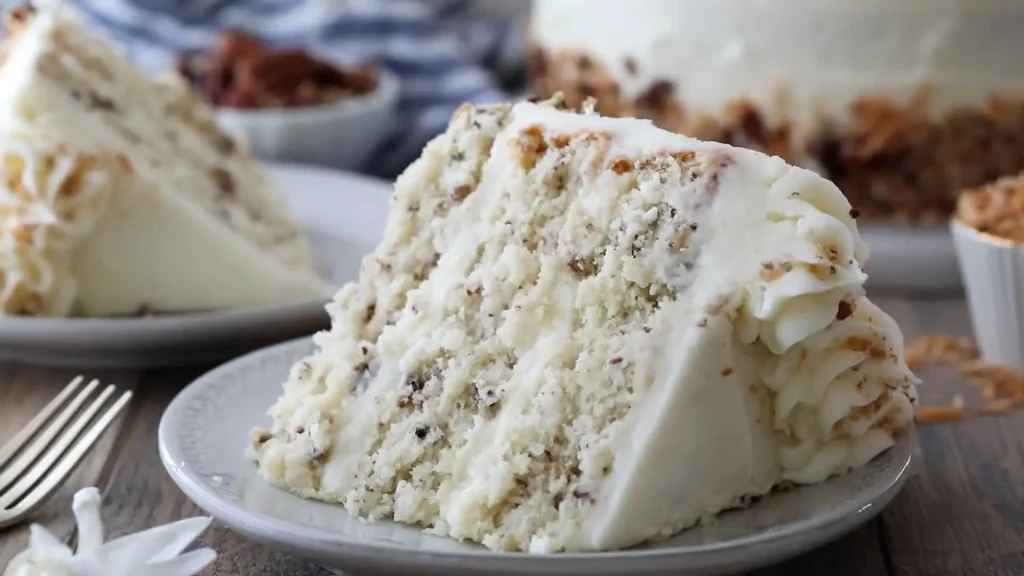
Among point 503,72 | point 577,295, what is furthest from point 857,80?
point 503,72

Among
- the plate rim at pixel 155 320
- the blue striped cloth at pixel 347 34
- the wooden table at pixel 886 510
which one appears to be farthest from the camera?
the blue striped cloth at pixel 347 34

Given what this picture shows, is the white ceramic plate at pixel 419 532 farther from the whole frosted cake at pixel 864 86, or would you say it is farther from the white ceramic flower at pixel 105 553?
the whole frosted cake at pixel 864 86

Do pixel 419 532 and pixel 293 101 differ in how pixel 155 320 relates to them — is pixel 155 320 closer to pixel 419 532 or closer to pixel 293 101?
pixel 419 532

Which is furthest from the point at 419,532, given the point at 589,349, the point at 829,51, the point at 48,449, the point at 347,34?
the point at 347,34

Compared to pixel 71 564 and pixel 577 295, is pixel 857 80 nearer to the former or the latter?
pixel 577 295

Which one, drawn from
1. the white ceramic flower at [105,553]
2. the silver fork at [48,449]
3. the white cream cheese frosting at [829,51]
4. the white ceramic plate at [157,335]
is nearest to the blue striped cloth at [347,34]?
the white cream cheese frosting at [829,51]

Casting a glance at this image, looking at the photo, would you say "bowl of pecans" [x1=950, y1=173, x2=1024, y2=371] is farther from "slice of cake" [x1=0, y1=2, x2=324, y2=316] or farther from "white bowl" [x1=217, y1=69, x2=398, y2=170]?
"white bowl" [x1=217, y1=69, x2=398, y2=170]

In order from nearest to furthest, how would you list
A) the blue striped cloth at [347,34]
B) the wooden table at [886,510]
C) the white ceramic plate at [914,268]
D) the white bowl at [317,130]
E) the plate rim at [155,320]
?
the wooden table at [886,510] < the plate rim at [155,320] < the white ceramic plate at [914,268] < the white bowl at [317,130] < the blue striped cloth at [347,34]
